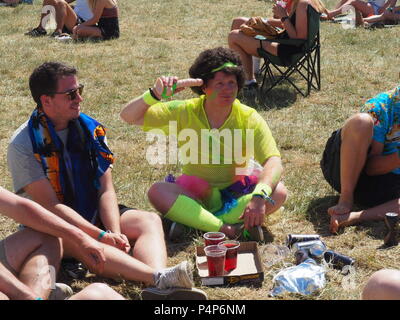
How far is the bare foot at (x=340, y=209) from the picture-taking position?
407 centimetres

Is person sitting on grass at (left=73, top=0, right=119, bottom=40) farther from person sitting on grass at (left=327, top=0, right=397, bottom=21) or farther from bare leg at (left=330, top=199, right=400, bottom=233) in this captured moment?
bare leg at (left=330, top=199, right=400, bottom=233)

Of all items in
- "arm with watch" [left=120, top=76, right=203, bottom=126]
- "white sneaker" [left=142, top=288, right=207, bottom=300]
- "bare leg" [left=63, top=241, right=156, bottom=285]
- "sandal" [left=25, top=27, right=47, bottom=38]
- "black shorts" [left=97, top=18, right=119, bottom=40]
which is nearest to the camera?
"white sneaker" [left=142, top=288, right=207, bottom=300]

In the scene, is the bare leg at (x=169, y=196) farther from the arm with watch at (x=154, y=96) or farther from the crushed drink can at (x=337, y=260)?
the crushed drink can at (x=337, y=260)

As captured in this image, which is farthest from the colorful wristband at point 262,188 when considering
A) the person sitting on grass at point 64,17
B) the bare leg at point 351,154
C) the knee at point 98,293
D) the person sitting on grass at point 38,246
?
the person sitting on grass at point 64,17

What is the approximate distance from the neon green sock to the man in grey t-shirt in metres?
0.32

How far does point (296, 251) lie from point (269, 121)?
9.31ft

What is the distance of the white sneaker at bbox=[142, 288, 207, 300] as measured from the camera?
2949 mm

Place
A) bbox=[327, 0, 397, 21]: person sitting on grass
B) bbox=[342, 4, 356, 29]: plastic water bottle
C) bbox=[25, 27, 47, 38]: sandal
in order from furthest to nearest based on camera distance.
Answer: bbox=[327, 0, 397, 21]: person sitting on grass → bbox=[342, 4, 356, 29]: plastic water bottle → bbox=[25, 27, 47, 38]: sandal

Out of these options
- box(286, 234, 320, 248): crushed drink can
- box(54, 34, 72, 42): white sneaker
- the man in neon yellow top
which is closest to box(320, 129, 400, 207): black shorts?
the man in neon yellow top

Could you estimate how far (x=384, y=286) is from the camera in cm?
247

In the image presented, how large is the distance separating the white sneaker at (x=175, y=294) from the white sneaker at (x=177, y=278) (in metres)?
0.03

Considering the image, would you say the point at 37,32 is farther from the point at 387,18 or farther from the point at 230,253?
the point at 230,253

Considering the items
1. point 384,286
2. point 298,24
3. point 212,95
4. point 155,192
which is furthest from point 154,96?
point 298,24

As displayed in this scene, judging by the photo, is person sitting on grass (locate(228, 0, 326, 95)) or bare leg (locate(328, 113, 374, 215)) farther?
person sitting on grass (locate(228, 0, 326, 95))
